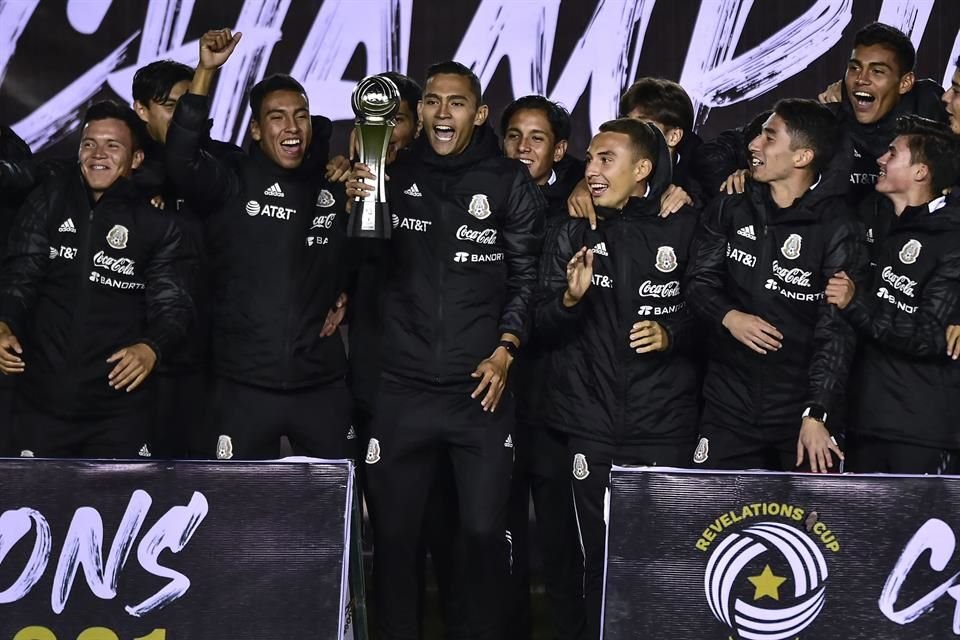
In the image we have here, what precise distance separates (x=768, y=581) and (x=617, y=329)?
1.24 m

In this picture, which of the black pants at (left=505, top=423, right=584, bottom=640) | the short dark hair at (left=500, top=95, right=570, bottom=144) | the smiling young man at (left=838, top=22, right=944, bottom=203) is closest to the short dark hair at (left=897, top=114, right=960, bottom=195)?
the smiling young man at (left=838, top=22, right=944, bottom=203)

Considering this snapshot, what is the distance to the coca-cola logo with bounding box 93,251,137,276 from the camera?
4465 mm

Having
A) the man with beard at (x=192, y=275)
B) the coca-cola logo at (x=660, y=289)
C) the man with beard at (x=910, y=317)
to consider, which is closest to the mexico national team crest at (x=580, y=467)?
the coca-cola logo at (x=660, y=289)

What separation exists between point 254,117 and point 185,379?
1.09 m

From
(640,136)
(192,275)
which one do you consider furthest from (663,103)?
(192,275)

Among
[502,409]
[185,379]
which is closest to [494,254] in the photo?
[502,409]

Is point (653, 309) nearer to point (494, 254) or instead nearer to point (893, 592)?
point (494, 254)

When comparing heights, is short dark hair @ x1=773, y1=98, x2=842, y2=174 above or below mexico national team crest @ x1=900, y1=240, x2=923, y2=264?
above

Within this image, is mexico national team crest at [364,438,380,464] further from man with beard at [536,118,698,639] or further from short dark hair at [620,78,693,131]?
short dark hair at [620,78,693,131]

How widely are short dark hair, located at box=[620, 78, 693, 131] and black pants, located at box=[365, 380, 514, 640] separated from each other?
1.42 m

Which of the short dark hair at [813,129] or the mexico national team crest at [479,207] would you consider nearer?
the short dark hair at [813,129]

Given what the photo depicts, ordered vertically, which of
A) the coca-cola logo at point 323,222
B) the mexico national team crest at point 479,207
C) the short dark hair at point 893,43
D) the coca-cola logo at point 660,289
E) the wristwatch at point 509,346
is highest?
the short dark hair at point 893,43

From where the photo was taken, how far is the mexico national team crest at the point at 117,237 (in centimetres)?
448

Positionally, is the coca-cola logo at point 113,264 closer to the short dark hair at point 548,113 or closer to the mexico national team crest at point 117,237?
the mexico national team crest at point 117,237
